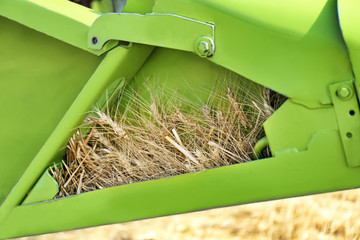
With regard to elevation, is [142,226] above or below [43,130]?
below

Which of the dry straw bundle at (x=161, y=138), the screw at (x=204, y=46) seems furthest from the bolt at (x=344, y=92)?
the screw at (x=204, y=46)

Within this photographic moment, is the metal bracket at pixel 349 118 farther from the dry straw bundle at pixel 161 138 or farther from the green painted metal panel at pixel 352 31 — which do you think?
the dry straw bundle at pixel 161 138

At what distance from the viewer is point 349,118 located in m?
1.31

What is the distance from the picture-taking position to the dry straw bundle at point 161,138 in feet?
4.89

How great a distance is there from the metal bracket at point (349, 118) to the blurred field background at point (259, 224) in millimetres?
265

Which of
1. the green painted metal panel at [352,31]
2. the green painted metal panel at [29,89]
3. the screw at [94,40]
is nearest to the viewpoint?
the green painted metal panel at [352,31]

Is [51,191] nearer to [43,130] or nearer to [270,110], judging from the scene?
[43,130]

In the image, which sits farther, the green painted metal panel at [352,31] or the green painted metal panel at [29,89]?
the green painted metal panel at [29,89]

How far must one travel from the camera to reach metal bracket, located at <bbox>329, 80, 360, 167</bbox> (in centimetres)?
130

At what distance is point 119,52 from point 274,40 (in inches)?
18.4

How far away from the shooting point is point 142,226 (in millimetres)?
1578

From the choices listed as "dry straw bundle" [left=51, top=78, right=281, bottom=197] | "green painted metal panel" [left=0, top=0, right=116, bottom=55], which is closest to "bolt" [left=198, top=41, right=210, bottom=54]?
"dry straw bundle" [left=51, top=78, right=281, bottom=197]

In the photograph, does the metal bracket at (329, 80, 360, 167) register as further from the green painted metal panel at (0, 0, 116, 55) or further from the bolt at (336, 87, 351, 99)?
the green painted metal panel at (0, 0, 116, 55)

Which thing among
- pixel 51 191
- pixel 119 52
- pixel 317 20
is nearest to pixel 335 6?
pixel 317 20
